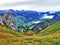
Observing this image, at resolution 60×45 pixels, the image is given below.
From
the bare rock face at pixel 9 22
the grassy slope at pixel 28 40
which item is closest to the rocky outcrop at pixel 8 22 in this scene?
the bare rock face at pixel 9 22

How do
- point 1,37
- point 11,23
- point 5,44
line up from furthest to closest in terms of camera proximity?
1. point 11,23
2. point 1,37
3. point 5,44

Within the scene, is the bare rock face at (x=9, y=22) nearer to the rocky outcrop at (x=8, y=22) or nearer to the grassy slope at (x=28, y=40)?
the rocky outcrop at (x=8, y=22)

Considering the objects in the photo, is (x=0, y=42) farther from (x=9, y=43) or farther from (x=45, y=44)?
(x=45, y=44)

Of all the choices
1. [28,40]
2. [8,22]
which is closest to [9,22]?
[8,22]

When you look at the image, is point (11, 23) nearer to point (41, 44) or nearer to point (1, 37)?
point (1, 37)

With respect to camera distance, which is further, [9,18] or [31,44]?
[9,18]

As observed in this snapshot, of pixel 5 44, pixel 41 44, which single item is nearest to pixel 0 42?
pixel 5 44

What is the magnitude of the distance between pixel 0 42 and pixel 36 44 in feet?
23.6

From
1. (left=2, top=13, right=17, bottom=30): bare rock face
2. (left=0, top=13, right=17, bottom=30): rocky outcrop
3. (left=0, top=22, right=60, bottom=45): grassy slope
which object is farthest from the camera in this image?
(left=2, top=13, right=17, bottom=30): bare rock face

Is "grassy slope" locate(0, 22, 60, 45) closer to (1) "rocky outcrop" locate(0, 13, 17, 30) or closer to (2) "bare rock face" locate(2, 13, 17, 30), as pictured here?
(1) "rocky outcrop" locate(0, 13, 17, 30)

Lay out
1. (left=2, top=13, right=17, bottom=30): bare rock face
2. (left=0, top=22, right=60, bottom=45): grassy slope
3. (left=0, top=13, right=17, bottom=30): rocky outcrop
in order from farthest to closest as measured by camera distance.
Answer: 1. (left=2, top=13, right=17, bottom=30): bare rock face
2. (left=0, top=13, right=17, bottom=30): rocky outcrop
3. (left=0, top=22, right=60, bottom=45): grassy slope

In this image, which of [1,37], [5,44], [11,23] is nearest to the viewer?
[5,44]

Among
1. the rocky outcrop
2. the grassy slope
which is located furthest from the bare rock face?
the grassy slope

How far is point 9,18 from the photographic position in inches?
4663
